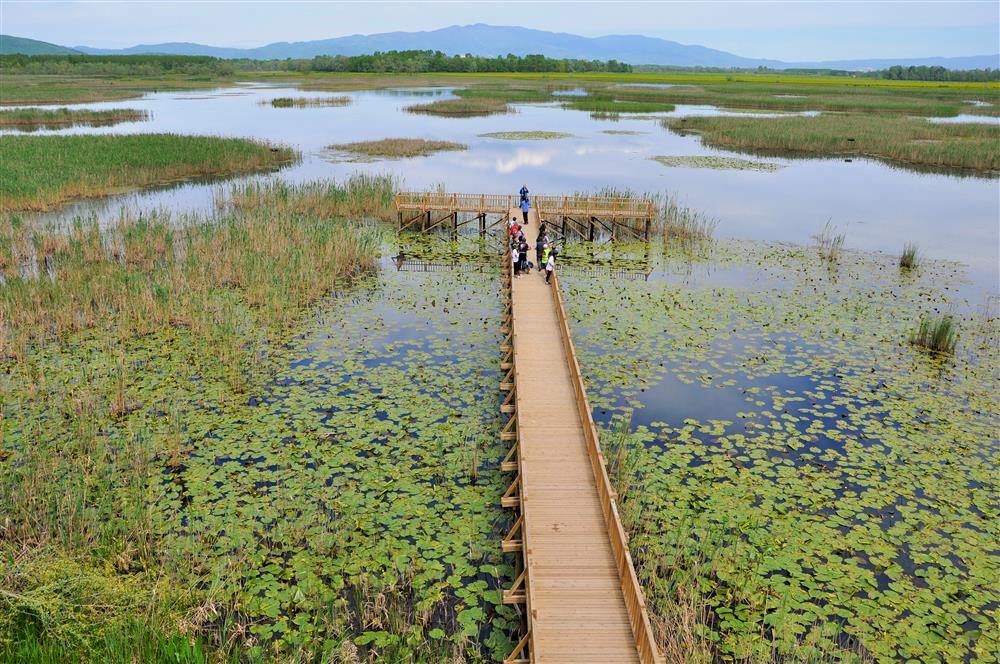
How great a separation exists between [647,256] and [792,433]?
1588 cm

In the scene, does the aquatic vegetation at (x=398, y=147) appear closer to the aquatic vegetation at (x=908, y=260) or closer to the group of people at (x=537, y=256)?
the group of people at (x=537, y=256)

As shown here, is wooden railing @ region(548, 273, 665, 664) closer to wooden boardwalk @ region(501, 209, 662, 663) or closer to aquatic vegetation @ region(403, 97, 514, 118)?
wooden boardwalk @ region(501, 209, 662, 663)

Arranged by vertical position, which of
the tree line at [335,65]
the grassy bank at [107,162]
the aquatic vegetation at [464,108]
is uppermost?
the tree line at [335,65]

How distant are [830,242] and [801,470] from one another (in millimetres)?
22312

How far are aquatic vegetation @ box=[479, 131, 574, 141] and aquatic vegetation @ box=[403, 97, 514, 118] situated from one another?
1734cm

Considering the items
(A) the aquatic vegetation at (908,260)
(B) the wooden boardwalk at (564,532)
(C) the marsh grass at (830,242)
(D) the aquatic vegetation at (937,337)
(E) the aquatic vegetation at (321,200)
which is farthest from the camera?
(E) the aquatic vegetation at (321,200)

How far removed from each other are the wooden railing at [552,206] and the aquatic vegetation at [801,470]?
27.1 ft

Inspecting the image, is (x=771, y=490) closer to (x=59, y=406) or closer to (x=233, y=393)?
(x=233, y=393)

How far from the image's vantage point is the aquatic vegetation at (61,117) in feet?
192

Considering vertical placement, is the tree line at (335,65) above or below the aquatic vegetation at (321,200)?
above

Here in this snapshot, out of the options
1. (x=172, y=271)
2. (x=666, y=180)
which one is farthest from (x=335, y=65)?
(x=172, y=271)

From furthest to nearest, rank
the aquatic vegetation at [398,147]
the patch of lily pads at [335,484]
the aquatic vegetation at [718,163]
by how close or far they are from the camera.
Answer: the aquatic vegetation at [398,147], the aquatic vegetation at [718,163], the patch of lily pads at [335,484]

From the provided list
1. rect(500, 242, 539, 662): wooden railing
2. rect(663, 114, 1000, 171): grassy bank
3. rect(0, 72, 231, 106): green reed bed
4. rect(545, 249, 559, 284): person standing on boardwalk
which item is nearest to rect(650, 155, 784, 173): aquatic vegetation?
rect(663, 114, 1000, 171): grassy bank

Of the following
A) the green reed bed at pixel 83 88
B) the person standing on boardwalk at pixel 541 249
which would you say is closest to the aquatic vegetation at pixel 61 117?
the green reed bed at pixel 83 88
